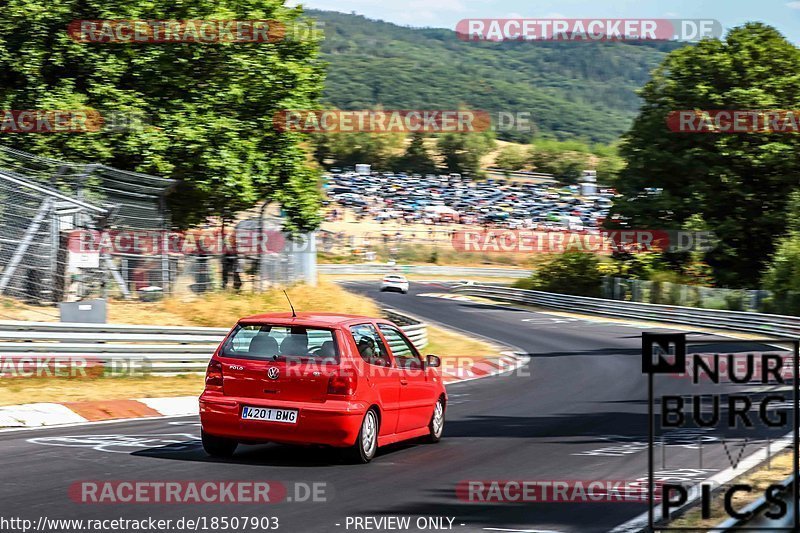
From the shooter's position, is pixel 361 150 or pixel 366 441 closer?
pixel 366 441

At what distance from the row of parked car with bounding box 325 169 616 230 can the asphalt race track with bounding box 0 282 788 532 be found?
81.2 metres

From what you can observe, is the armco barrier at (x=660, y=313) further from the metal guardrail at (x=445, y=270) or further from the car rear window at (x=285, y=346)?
the car rear window at (x=285, y=346)

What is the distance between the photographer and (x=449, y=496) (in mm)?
8562

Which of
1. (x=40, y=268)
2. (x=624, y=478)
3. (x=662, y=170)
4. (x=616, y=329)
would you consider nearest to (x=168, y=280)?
(x=40, y=268)

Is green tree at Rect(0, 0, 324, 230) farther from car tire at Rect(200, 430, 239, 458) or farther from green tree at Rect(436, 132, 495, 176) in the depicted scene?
green tree at Rect(436, 132, 495, 176)

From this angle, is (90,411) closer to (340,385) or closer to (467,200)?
(340,385)

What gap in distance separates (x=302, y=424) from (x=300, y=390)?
32 cm

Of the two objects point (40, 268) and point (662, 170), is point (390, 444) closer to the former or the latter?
point (40, 268)

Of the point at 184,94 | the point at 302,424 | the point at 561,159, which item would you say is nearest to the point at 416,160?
the point at 561,159

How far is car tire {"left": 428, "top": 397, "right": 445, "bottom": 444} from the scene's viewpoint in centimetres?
1201

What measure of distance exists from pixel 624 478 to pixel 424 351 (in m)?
17.8

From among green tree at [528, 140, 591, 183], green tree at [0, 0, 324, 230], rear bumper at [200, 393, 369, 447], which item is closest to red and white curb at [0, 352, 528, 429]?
rear bumper at [200, 393, 369, 447]

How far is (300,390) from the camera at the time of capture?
9.92m

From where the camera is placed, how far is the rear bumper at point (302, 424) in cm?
978
